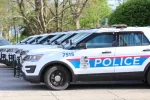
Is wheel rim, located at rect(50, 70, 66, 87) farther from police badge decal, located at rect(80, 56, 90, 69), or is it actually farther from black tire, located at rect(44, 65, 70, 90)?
police badge decal, located at rect(80, 56, 90, 69)

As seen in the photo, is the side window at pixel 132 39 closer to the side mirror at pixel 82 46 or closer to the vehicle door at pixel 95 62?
the vehicle door at pixel 95 62

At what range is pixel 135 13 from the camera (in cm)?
1931

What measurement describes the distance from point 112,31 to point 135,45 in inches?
30.1

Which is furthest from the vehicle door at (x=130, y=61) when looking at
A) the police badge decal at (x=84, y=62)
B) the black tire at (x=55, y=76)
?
the black tire at (x=55, y=76)

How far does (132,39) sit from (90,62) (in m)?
1.41

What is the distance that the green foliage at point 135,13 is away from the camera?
62.4 feet

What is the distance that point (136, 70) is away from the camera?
10.8 m

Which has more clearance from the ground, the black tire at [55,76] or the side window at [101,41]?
the side window at [101,41]

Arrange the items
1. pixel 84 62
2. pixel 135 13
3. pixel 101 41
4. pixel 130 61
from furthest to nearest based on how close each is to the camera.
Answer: pixel 135 13 → pixel 101 41 → pixel 130 61 → pixel 84 62

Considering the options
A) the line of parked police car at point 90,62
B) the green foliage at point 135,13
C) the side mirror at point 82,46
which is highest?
the green foliage at point 135,13

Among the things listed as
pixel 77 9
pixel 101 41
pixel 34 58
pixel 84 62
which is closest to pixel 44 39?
pixel 34 58

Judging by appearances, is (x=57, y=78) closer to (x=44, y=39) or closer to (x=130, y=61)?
(x=130, y=61)

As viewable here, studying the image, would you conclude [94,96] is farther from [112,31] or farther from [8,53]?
[8,53]

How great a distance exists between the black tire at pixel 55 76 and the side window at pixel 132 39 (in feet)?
5.86
